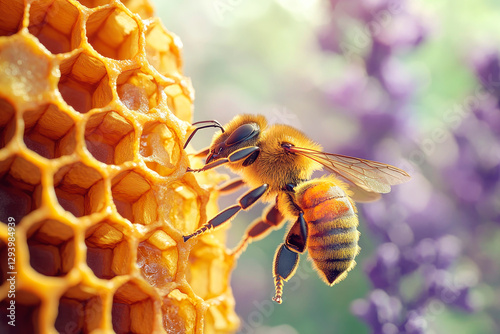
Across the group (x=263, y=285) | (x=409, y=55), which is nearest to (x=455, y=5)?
(x=409, y=55)

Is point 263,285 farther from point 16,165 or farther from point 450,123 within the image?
point 16,165

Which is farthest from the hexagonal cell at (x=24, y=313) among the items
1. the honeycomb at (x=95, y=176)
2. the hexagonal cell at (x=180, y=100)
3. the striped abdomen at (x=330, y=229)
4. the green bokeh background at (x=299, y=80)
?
the green bokeh background at (x=299, y=80)

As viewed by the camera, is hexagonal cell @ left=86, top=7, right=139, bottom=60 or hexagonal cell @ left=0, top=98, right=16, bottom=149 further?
hexagonal cell @ left=86, top=7, right=139, bottom=60

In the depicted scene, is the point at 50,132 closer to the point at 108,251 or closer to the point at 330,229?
the point at 108,251

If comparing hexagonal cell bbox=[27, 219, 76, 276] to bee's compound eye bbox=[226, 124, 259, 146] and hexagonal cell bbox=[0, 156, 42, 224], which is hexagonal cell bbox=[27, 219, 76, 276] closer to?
hexagonal cell bbox=[0, 156, 42, 224]

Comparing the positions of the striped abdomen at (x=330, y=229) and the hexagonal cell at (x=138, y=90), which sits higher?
the hexagonal cell at (x=138, y=90)

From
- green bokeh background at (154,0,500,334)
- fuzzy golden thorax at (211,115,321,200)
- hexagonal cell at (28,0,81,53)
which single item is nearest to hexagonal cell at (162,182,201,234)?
fuzzy golden thorax at (211,115,321,200)

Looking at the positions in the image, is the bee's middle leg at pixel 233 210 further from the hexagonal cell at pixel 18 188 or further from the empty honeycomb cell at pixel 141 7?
the empty honeycomb cell at pixel 141 7
